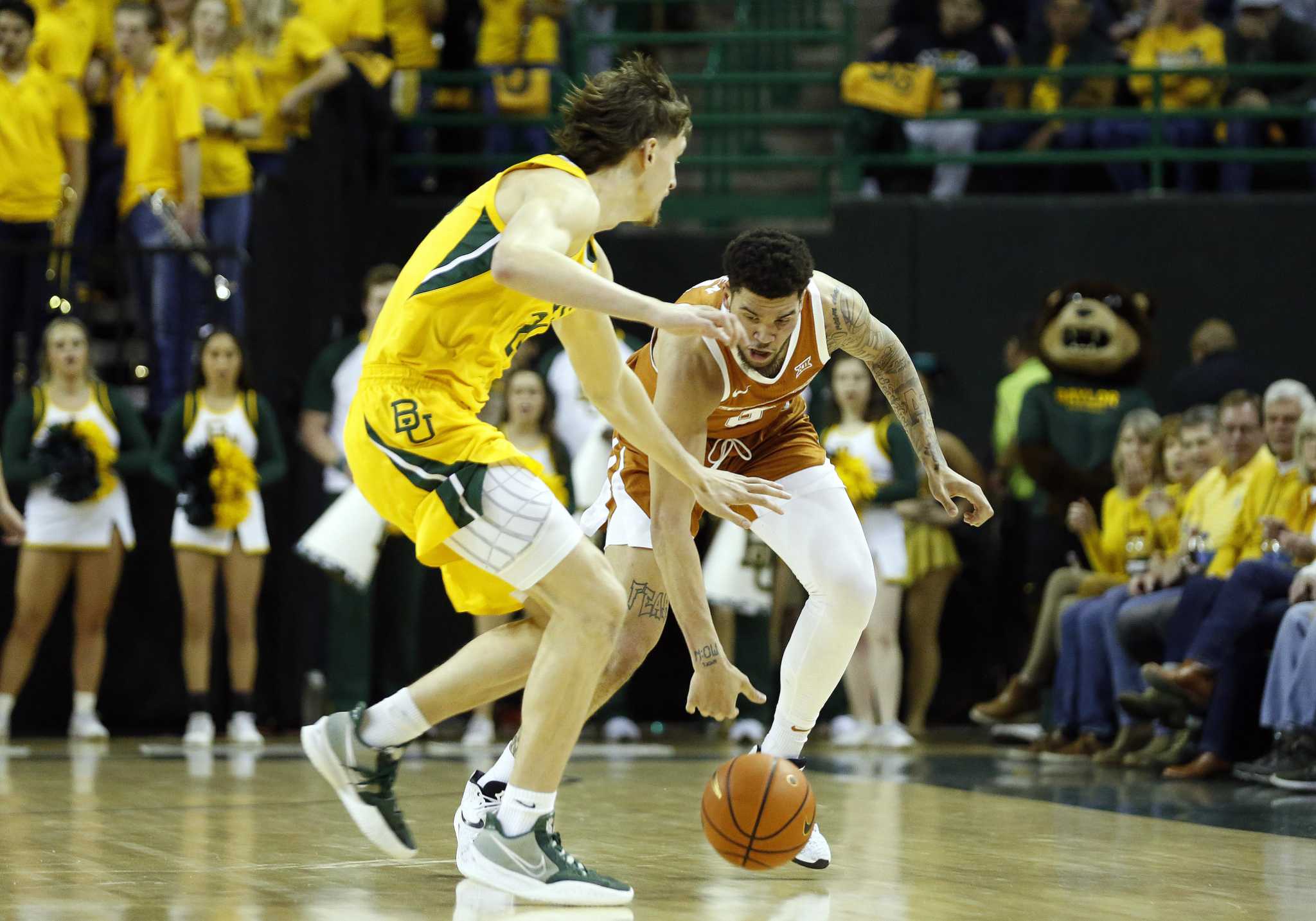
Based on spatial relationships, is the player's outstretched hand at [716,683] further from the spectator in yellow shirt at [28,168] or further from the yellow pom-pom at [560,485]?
the spectator in yellow shirt at [28,168]

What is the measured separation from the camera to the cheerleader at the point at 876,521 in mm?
10086

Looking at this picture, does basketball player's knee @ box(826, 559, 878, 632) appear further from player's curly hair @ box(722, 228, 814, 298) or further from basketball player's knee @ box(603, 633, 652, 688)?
player's curly hair @ box(722, 228, 814, 298)

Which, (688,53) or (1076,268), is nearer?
(1076,268)

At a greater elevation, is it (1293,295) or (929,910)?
(1293,295)

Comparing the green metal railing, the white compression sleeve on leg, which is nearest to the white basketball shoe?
the white compression sleeve on leg

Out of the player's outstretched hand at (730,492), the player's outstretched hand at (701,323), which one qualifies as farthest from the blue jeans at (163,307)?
the player's outstretched hand at (701,323)

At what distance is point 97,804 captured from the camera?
6.81m

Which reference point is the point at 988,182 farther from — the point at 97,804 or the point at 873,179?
the point at 97,804

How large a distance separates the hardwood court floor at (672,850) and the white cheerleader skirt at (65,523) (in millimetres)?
1782

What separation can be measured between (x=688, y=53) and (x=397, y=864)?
9.82 meters

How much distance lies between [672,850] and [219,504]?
4.94m

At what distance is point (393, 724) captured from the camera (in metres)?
4.81

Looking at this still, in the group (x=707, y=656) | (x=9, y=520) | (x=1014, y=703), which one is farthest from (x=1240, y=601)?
(x=9, y=520)

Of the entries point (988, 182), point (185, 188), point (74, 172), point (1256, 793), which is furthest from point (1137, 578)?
point (74, 172)
